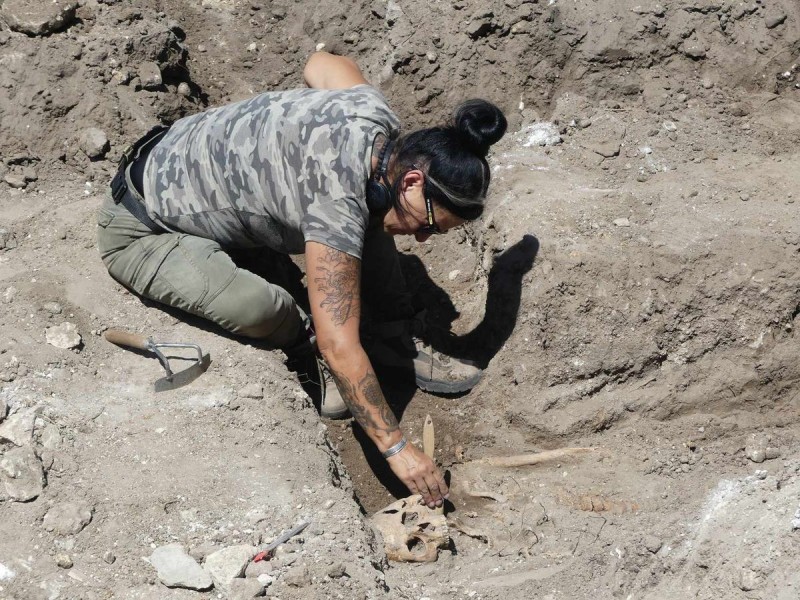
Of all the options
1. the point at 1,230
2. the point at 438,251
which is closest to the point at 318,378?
the point at 438,251

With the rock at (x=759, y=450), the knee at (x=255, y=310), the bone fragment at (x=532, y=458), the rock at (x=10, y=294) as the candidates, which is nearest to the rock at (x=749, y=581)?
the rock at (x=759, y=450)

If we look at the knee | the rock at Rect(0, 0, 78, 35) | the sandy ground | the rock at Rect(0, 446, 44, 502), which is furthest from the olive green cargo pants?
the rock at Rect(0, 0, 78, 35)

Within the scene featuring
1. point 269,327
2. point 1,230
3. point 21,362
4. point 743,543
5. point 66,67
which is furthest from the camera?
point 66,67

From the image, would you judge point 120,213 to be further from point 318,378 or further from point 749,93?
point 749,93

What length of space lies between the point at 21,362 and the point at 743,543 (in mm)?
2550

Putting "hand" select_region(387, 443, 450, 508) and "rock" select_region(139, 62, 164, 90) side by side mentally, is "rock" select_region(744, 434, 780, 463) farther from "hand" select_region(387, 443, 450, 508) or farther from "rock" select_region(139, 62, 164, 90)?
"rock" select_region(139, 62, 164, 90)

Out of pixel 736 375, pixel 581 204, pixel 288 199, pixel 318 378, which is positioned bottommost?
pixel 318 378

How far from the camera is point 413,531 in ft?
9.81

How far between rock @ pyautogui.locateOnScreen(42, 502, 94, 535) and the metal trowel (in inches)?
23.5

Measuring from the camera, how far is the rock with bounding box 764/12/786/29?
4.29 meters

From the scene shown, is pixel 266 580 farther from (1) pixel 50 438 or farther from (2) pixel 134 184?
(2) pixel 134 184

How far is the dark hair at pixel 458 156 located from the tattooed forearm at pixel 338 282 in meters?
0.35

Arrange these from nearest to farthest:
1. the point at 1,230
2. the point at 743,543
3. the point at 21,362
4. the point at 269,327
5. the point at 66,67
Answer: the point at 743,543 → the point at 21,362 → the point at 269,327 → the point at 1,230 → the point at 66,67

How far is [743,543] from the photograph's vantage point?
9.31ft
